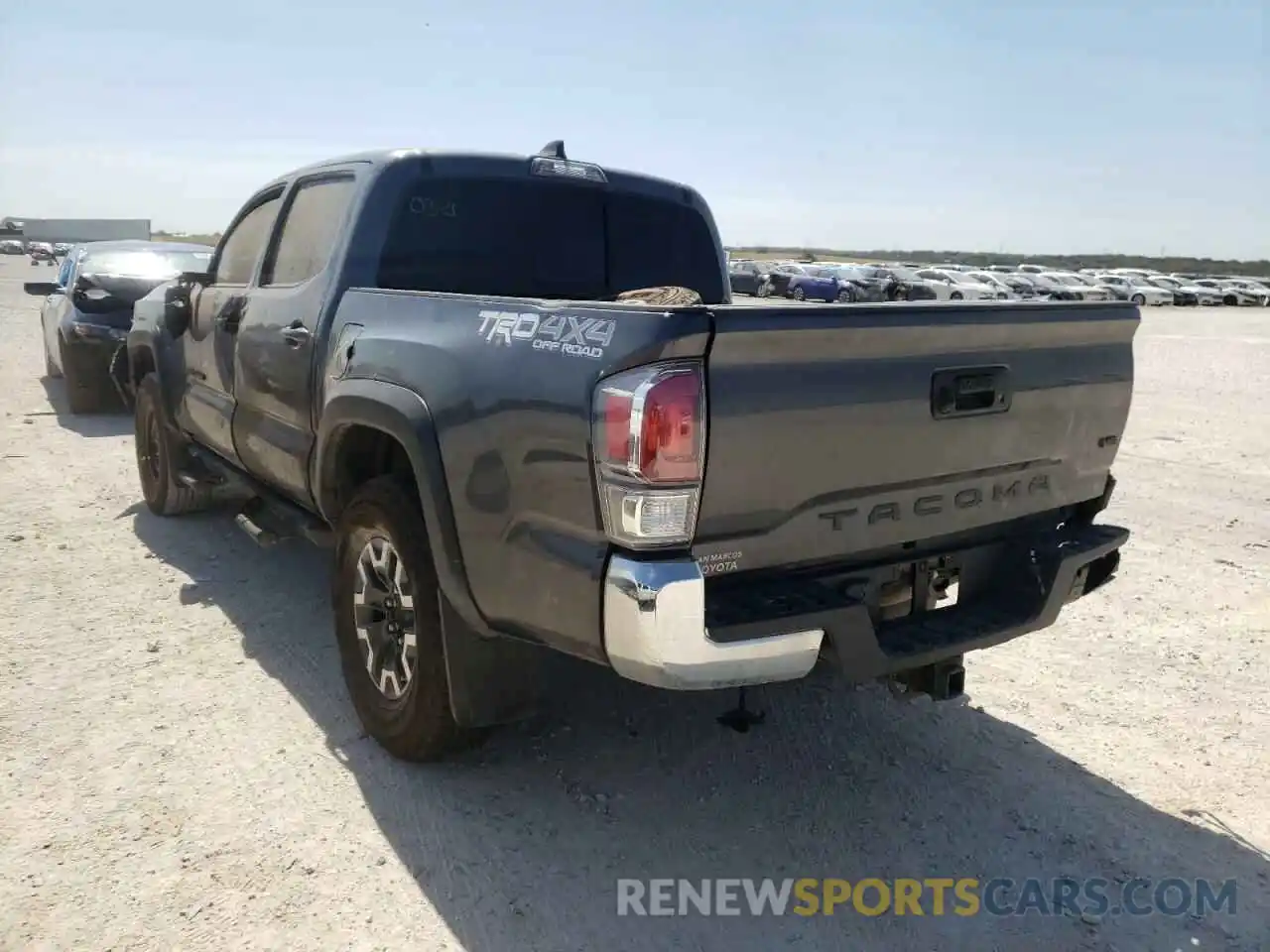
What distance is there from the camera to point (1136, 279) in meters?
52.0

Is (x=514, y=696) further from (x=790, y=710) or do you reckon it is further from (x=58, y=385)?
(x=58, y=385)

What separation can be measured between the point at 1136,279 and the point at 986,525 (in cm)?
5531

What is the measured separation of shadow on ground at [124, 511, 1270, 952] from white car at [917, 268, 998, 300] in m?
28.9

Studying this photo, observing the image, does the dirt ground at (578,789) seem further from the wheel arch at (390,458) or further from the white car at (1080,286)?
the white car at (1080,286)

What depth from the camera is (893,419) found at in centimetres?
287

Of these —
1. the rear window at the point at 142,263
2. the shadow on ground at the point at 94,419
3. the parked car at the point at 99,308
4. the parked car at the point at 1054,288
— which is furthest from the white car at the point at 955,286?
the shadow on ground at the point at 94,419

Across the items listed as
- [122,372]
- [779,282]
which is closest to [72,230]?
[779,282]

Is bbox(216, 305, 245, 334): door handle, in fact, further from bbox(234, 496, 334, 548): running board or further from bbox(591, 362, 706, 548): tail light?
bbox(591, 362, 706, 548): tail light

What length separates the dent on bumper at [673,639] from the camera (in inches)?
96.6

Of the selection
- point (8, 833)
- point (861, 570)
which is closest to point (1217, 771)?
point (861, 570)

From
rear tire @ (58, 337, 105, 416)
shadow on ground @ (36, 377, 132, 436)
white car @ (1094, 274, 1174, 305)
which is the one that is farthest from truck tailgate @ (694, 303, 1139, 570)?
white car @ (1094, 274, 1174, 305)

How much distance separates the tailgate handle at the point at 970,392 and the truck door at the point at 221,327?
3269mm

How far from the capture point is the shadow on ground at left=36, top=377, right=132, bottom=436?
9.60m

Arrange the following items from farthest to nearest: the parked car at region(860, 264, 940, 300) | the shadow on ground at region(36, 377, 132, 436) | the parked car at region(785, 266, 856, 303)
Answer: the parked car at region(785, 266, 856, 303) → the parked car at region(860, 264, 940, 300) → the shadow on ground at region(36, 377, 132, 436)
